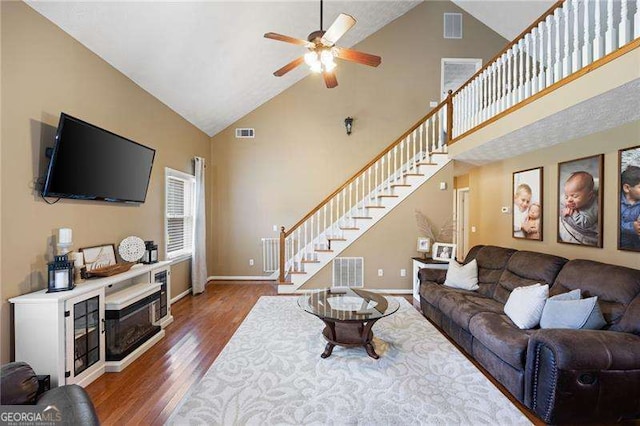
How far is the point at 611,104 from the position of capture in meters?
2.46

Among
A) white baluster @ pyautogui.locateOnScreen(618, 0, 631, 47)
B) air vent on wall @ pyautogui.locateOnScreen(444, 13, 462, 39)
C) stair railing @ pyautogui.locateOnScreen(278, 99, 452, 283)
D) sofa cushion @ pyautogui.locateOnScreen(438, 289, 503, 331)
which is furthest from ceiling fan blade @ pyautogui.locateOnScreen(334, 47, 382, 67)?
air vent on wall @ pyautogui.locateOnScreen(444, 13, 462, 39)

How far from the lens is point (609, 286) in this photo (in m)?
2.41

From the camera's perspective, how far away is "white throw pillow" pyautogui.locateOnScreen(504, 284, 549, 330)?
2562mm

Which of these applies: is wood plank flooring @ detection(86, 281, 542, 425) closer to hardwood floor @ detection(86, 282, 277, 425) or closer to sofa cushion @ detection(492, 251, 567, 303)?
hardwood floor @ detection(86, 282, 277, 425)

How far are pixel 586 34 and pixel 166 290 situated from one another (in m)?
5.25

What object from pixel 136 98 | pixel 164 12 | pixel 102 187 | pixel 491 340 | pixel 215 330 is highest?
pixel 164 12

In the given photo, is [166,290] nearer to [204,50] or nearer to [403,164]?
[204,50]

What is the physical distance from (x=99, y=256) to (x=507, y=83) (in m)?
5.40

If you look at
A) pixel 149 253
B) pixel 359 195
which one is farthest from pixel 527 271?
pixel 149 253

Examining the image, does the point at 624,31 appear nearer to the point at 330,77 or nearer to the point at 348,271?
the point at 330,77

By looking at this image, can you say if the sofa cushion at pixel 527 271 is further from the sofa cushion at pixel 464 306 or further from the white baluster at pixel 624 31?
the white baluster at pixel 624 31

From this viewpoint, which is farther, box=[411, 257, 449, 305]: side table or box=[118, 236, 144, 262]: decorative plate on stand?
box=[411, 257, 449, 305]: side table

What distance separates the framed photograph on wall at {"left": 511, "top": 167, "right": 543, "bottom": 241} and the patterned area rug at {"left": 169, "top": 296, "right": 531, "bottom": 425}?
85.4 inches

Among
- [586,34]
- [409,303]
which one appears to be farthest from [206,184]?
[586,34]
